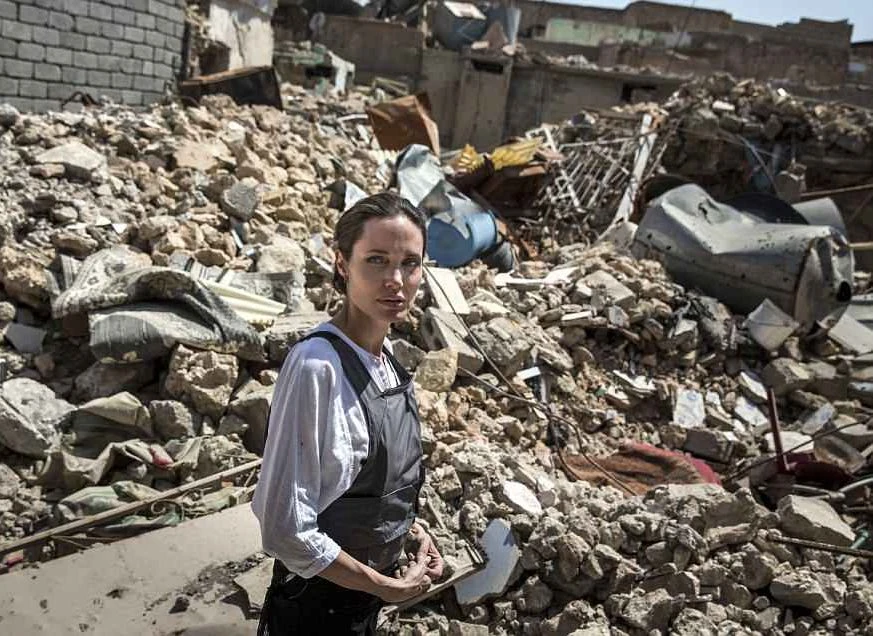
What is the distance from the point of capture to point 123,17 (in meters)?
8.30

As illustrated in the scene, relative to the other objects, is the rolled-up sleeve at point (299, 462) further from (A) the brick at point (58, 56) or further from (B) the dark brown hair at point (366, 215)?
(A) the brick at point (58, 56)

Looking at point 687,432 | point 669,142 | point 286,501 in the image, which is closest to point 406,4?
point 669,142

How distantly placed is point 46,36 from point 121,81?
3.43ft

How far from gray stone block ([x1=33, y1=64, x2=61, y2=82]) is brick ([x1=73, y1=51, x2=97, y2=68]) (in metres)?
0.27

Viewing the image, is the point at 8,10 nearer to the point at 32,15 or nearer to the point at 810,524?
the point at 32,15

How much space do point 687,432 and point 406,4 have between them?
61.0 feet

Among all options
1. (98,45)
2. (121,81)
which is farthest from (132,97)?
Answer: (98,45)

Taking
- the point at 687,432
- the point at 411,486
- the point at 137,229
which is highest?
the point at 411,486

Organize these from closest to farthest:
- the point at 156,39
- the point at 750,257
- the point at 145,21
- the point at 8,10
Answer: the point at 750,257 → the point at 8,10 → the point at 145,21 → the point at 156,39

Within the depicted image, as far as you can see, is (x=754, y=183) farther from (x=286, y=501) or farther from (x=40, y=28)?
(x=286, y=501)

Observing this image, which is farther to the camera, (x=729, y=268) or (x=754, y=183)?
(x=754, y=183)

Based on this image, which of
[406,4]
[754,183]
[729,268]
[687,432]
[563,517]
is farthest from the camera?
[406,4]

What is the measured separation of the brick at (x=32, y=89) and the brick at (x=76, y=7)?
960 mm

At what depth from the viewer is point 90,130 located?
6734 millimetres
